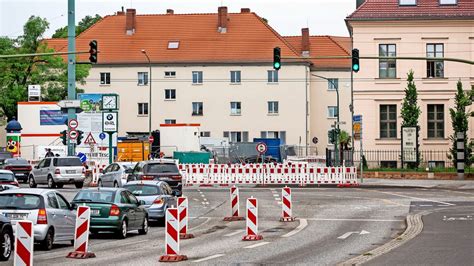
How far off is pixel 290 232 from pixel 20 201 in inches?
320

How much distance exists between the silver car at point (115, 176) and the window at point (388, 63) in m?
23.6

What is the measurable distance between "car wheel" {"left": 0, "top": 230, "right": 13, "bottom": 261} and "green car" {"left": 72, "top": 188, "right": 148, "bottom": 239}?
20.7ft

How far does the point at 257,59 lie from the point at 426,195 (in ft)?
175

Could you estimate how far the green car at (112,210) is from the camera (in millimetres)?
26281

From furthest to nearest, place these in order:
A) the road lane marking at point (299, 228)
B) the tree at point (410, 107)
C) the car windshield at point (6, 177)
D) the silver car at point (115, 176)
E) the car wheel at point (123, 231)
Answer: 1. the tree at point (410, 107)
2. the silver car at point (115, 176)
3. the car windshield at point (6, 177)
4. the road lane marking at point (299, 228)
5. the car wheel at point (123, 231)

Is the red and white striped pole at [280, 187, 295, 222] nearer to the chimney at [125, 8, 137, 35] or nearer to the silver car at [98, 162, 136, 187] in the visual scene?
the silver car at [98, 162, 136, 187]

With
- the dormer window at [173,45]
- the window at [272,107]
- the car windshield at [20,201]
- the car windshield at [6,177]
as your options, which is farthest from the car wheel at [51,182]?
the dormer window at [173,45]

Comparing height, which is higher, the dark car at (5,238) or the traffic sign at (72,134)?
the traffic sign at (72,134)

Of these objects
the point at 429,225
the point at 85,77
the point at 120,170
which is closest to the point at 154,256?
the point at 429,225

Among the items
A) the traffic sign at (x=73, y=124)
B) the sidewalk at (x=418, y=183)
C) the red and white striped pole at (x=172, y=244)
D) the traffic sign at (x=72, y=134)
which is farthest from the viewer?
the sidewalk at (x=418, y=183)

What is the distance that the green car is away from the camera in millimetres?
26281

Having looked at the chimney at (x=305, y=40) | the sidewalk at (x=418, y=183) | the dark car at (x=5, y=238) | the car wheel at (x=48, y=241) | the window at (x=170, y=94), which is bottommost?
the sidewalk at (x=418, y=183)

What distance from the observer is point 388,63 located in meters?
68.3

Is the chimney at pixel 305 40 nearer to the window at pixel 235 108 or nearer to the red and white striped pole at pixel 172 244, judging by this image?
the window at pixel 235 108
